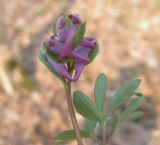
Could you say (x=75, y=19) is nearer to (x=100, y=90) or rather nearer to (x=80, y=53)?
(x=80, y=53)

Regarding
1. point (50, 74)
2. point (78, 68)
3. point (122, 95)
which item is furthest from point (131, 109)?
point (50, 74)

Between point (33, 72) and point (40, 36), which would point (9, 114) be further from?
point (40, 36)

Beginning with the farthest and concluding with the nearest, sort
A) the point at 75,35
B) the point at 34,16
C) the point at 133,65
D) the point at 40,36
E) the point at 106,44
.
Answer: the point at 34,16 → the point at 40,36 → the point at 106,44 → the point at 133,65 → the point at 75,35

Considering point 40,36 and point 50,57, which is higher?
point 40,36

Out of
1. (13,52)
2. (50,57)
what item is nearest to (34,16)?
(13,52)

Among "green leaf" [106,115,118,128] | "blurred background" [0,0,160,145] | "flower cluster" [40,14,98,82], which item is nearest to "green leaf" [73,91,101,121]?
"green leaf" [106,115,118,128]

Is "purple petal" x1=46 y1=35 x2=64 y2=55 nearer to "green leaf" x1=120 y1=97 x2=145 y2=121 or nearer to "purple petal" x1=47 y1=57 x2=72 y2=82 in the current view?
"purple petal" x1=47 y1=57 x2=72 y2=82
